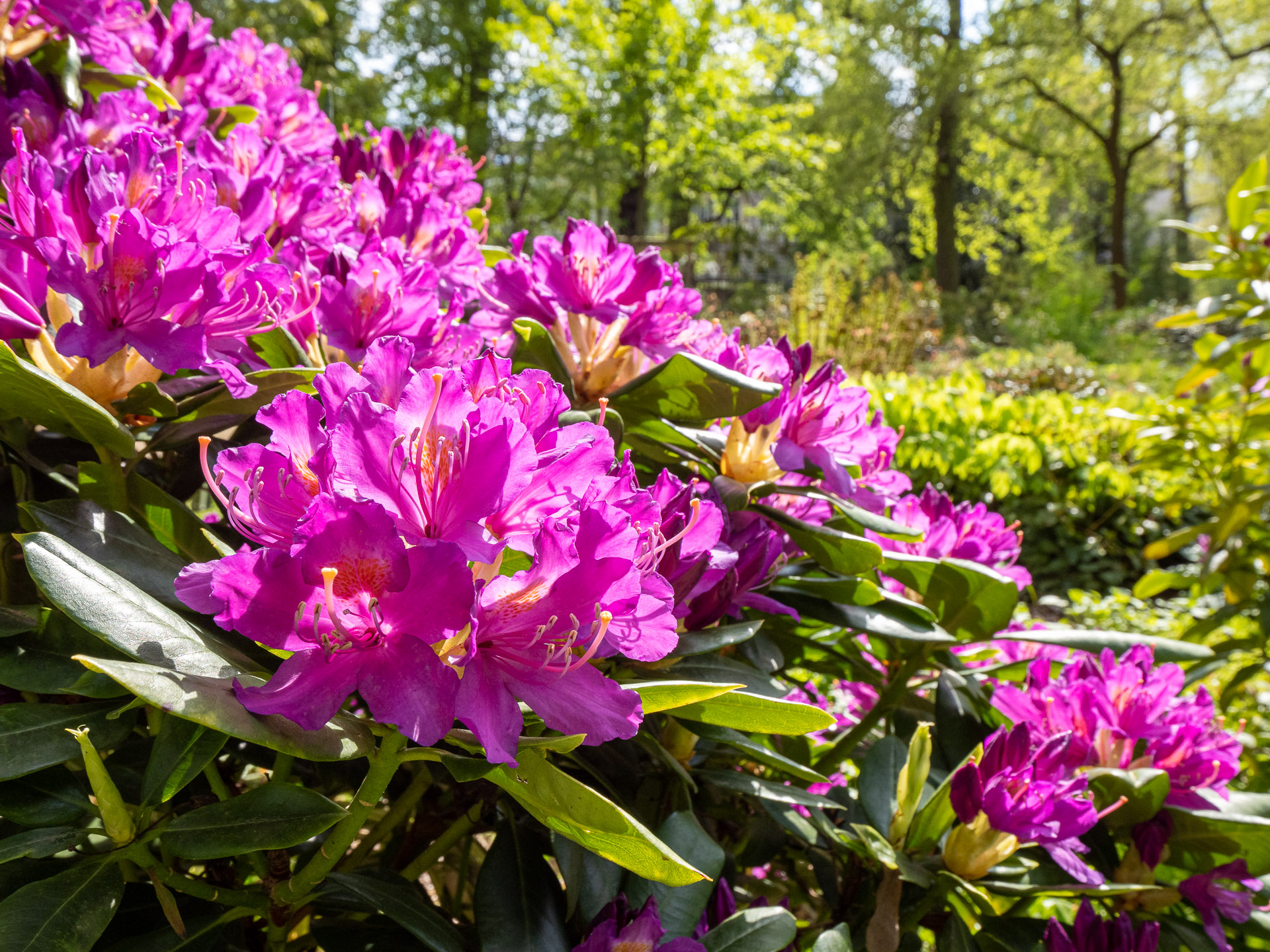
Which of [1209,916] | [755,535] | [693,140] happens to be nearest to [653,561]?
[755,535]

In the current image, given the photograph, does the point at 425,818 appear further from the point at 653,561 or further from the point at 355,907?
the point at 653,561

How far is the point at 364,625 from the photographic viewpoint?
51 cm

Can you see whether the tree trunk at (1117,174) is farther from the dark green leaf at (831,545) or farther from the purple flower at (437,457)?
the purple flower at (437,457)

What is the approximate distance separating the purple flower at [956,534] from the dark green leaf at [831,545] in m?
0.20

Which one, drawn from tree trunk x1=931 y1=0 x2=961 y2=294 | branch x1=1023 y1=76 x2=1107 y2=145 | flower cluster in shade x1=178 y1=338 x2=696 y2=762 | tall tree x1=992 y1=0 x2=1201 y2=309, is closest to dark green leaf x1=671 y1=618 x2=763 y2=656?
flower cluster in shade x1=178 y1=338 x2=696 y2=762

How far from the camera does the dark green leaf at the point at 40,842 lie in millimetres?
562

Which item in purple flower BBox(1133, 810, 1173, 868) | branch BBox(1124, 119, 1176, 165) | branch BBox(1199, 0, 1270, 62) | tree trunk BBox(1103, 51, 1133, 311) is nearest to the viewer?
purple flower BBox(1133, 810, 1173, 868)

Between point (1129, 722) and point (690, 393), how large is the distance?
25.9 inches

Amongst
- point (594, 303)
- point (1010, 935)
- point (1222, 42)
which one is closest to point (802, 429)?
point (594, 303)

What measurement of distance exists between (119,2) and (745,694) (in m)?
1.24

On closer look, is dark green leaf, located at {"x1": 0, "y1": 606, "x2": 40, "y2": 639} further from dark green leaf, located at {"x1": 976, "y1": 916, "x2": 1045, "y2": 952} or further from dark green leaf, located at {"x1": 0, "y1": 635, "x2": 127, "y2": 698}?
dark green leaf, located at {"x1": 976, "y1": 916, "x2": 1045, "y2": 952}

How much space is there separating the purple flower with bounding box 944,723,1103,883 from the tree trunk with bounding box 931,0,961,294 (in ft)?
57.5

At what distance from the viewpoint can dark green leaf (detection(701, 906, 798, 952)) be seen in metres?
0.76

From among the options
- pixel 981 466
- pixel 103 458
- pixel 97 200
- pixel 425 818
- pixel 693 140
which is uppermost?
pixel 693 140
